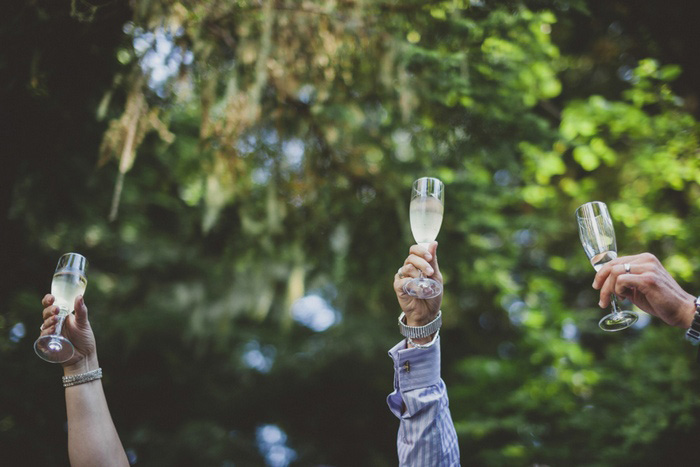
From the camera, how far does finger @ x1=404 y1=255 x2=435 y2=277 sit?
5.06 ft

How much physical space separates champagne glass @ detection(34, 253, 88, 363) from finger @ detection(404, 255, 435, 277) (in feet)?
3.67

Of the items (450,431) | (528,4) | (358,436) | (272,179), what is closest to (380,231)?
(272,179)

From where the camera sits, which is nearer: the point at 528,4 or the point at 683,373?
the point at 528,4

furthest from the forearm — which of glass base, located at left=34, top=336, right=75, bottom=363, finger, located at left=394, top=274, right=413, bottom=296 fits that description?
finger, located at left=394, top=274, right=413, bottom=296

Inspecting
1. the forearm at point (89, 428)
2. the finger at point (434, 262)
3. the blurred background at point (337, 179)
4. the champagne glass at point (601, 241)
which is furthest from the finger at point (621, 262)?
the forearm at point (89, 428)

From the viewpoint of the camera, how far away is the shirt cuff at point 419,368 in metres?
1.58

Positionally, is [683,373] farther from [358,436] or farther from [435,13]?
[358,436]

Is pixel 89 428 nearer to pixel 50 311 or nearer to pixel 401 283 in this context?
pixel 50 311

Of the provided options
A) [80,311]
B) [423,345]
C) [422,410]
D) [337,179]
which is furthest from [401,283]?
[337,179]

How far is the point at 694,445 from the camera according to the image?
13.9 ft

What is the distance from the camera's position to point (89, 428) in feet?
5.74

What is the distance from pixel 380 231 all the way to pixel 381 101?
3.02ft

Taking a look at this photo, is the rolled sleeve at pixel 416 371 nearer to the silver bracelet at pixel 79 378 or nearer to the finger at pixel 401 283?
the finger at pixel 401 283

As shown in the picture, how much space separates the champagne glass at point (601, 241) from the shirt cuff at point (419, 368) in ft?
1.80
